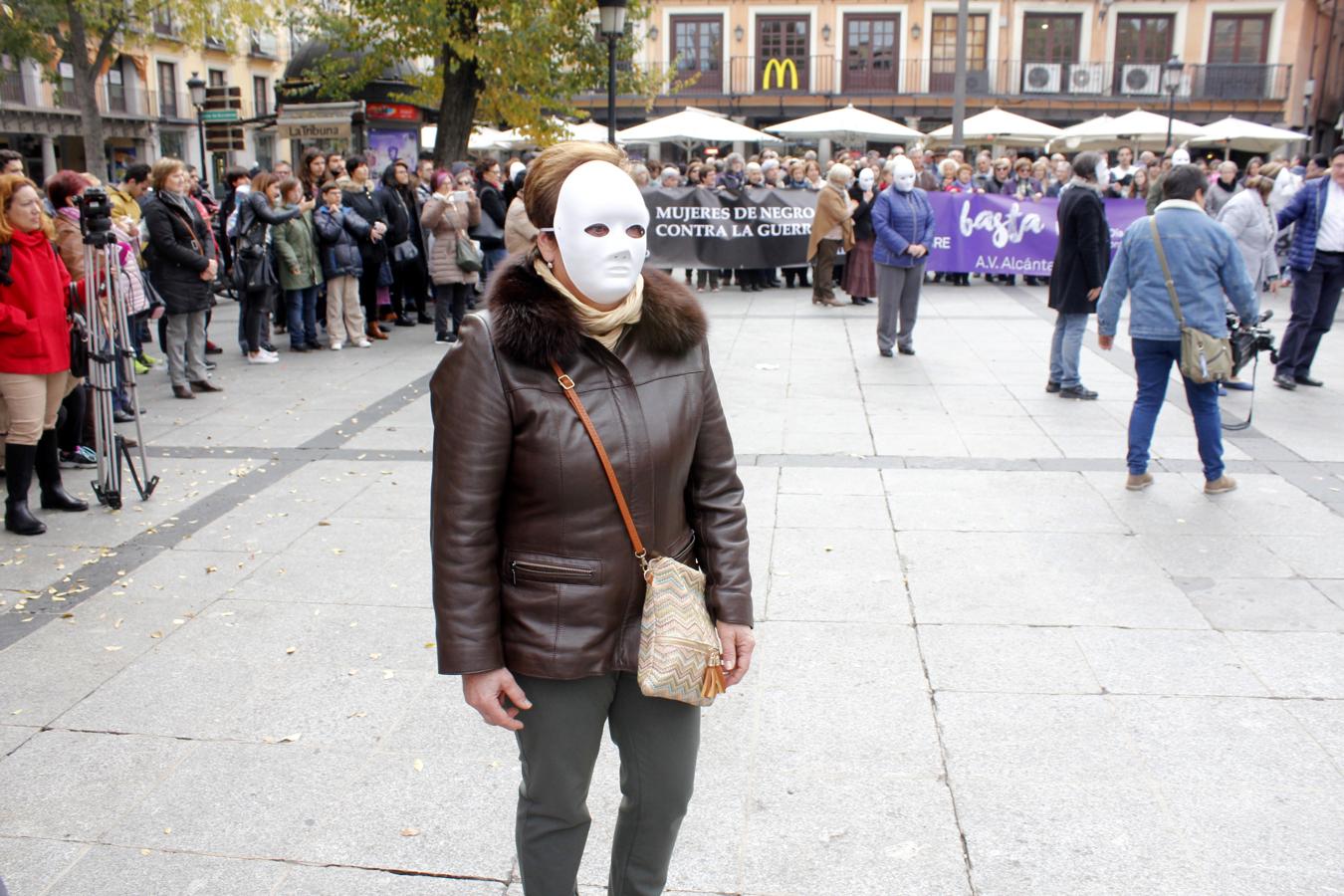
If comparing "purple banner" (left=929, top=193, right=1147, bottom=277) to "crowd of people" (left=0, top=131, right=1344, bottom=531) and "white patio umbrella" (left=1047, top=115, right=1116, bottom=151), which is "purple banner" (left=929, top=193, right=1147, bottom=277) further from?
"white patio umbrella" (left=1047, top=115, right=1116, bottom=151)

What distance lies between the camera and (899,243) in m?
10.1

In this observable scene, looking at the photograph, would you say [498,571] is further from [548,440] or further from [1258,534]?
[1258,534]

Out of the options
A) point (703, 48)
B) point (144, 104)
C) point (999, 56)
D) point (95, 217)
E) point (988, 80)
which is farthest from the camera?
point (144, 104)

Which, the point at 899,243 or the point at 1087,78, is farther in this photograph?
the point at 1087,78

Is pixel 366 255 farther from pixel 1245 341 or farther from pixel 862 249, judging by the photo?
pixel 1245 341

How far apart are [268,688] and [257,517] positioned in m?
2.17

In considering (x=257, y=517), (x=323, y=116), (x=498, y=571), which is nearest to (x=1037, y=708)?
Result: (x=498, y=571)

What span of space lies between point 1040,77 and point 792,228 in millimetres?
26268

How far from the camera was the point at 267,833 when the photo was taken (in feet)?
10.1

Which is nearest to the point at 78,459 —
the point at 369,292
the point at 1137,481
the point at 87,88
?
the point at 369,292

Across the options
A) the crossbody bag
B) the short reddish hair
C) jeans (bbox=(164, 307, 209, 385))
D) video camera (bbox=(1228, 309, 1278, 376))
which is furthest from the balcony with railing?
the crossbody bag

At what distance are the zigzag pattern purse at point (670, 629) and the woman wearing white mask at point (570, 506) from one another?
0.06ft

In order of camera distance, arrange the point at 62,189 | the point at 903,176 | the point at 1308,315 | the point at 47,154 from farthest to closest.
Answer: the point at 47,154
the point at 903,176
the point at 1308,315
the point at 62,189

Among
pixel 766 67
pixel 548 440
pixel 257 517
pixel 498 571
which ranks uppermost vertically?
pixel 766 67
